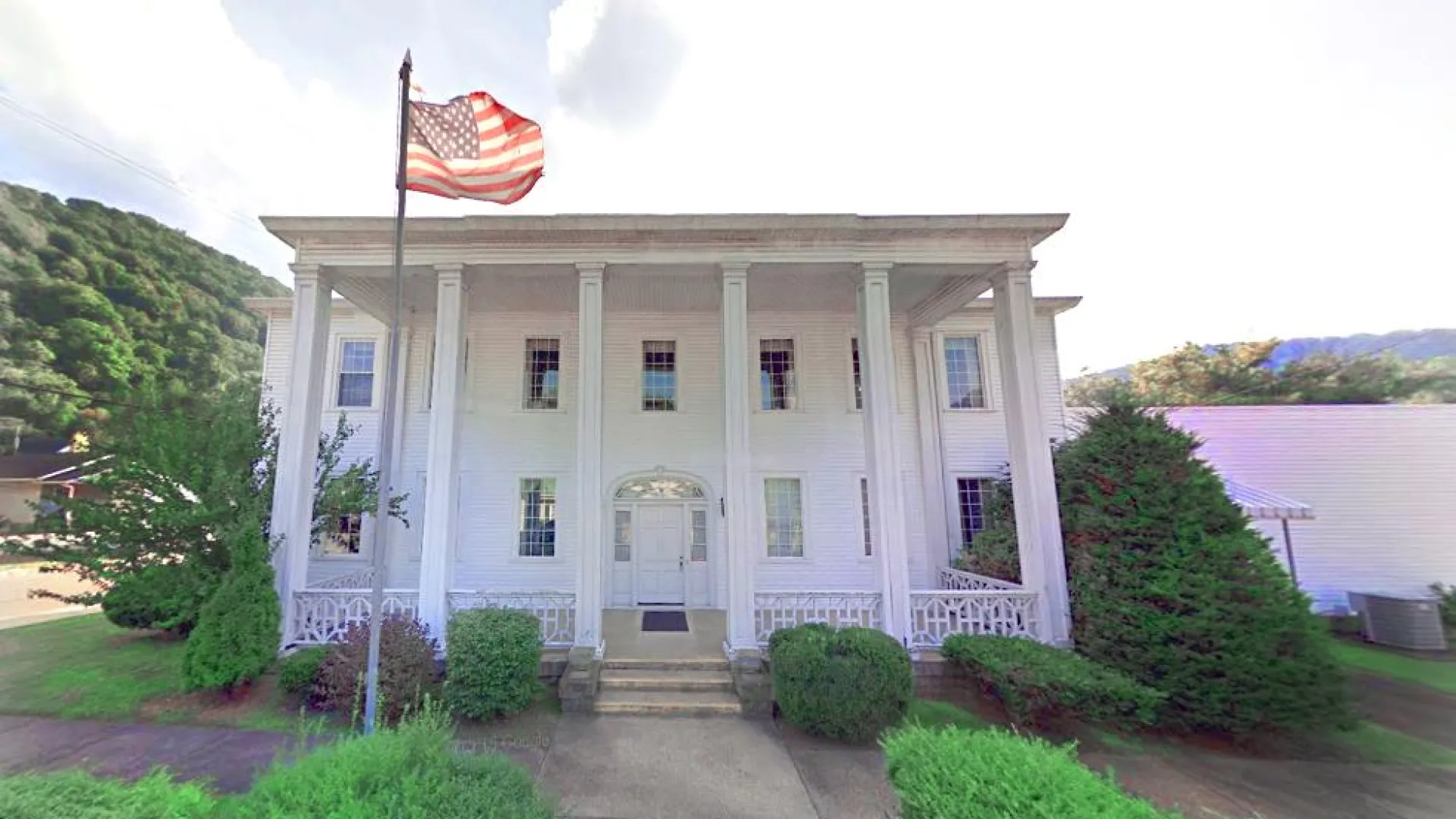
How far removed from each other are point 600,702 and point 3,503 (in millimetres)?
29394

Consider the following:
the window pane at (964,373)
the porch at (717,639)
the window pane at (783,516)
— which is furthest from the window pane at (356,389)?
the window pane at (964,373)

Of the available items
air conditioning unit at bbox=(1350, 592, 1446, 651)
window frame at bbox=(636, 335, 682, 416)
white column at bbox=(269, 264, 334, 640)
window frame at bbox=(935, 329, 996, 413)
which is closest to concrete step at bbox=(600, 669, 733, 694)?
white column at bbox=(269, 264, 334, 640)

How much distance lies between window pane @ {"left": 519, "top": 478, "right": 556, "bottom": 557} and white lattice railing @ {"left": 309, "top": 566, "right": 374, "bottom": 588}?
102 inches

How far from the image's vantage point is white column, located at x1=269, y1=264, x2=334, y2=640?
23.8 feet

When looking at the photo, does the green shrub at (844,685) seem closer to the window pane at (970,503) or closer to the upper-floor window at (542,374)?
the window pane at (970,503)

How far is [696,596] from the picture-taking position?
10.2m

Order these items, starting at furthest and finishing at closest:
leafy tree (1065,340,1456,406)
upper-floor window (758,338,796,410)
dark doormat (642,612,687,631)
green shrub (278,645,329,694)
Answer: upper-floor window (758,338,796,410) → dark doormat (642,612,687,631) → leafy tree (1065,340,1456,406) → green shrub (278,645,329,694)

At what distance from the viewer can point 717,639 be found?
7.99 meters

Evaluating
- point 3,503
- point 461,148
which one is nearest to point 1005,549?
point 461,148

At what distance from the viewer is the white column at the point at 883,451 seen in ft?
23.9

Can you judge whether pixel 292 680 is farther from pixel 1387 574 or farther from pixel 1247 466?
pixel 1387 574

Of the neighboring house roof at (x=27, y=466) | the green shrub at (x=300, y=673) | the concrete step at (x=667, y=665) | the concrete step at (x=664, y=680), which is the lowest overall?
the concrete step at (x=664, y=680)

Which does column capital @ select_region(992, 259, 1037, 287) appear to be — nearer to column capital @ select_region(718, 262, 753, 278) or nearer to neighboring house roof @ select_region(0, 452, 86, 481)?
column capital @ select_region(718, 262, 753, 278)

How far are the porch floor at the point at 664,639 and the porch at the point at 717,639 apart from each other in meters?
0.02
